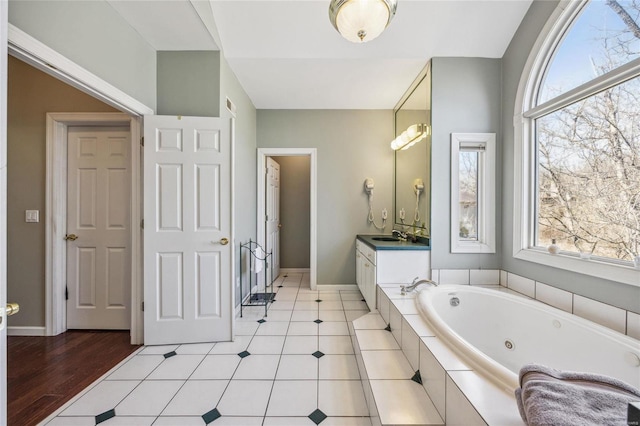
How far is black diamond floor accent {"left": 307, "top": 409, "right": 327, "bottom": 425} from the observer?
1.30 metres

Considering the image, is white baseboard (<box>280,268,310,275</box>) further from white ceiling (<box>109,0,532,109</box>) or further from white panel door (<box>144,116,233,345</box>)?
white ceiling (<box>109,0,532,109</box>)

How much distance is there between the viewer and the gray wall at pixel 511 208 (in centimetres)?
141

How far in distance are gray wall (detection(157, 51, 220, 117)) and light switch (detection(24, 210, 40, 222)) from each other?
4.64ft


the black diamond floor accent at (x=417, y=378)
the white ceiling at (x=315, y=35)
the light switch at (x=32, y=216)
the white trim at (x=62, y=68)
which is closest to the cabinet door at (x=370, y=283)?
the black diamond floor accent at (x=417, y=378)

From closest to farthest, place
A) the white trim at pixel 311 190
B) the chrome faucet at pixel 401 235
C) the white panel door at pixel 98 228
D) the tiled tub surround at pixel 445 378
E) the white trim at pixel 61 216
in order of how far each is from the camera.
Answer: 1. the tiled tub surround at pixel 445 378
2. the white trim at pixel 61 216
3. the white panel door at pixel 98 228
4. the chrome faucet at pixel 401 235
5. the white trim at pixel 311 190

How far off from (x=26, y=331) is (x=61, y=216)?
3.45 feet

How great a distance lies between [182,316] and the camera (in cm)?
207

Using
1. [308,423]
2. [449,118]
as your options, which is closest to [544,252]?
[449,118]

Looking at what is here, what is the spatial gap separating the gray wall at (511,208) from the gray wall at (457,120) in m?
0.07

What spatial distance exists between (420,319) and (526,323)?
77 cm

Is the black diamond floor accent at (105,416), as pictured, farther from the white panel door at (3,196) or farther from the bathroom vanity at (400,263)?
the bathroom vanity at (400,263)

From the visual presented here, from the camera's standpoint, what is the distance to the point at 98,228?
227cm

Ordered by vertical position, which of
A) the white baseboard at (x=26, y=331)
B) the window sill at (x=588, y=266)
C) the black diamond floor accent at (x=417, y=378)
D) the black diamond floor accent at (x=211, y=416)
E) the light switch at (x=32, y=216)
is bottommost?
the black diamond floor accent at (x=211, y=416)

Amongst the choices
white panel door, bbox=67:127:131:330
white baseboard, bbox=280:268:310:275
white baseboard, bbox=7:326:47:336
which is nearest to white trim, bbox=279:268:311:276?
white baseboard, bbox=280:268:310:275
